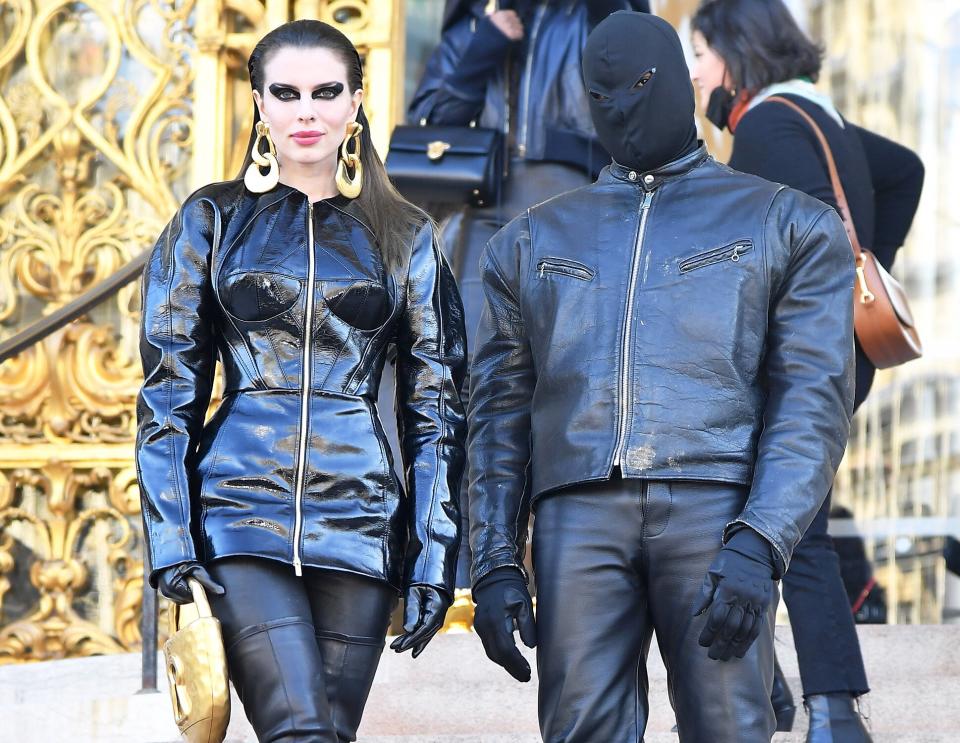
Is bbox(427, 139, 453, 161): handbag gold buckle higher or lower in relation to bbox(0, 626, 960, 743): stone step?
higher

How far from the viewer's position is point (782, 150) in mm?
4805

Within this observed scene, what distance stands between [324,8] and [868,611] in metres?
3.46

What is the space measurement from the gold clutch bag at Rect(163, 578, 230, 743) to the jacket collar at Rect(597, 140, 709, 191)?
1181 millimetres

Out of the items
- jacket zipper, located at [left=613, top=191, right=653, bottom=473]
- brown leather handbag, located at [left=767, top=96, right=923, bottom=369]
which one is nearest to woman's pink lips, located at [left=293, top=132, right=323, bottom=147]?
jacket zipper, located at [left=613, top=191, right=653, bottom=473]

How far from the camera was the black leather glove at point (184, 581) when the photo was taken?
338 cm

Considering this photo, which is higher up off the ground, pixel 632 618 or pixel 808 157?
pixel 808 157

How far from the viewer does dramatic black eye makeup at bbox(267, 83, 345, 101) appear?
12.1ft

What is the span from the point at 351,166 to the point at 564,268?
0.55m

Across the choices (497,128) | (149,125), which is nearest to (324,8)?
(149,125)

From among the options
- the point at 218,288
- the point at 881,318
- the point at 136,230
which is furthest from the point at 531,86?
the point at 218,288

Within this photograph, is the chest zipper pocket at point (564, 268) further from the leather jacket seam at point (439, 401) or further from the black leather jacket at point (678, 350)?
the leather jacket seam at point (439, 401)

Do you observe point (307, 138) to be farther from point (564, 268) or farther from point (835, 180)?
point (835, 180)

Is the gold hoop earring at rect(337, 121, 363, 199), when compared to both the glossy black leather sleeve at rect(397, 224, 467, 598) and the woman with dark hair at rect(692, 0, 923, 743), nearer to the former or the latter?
the glossy black leather sleeve at rect(397, 224, 467, 598)

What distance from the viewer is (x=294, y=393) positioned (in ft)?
11.6
